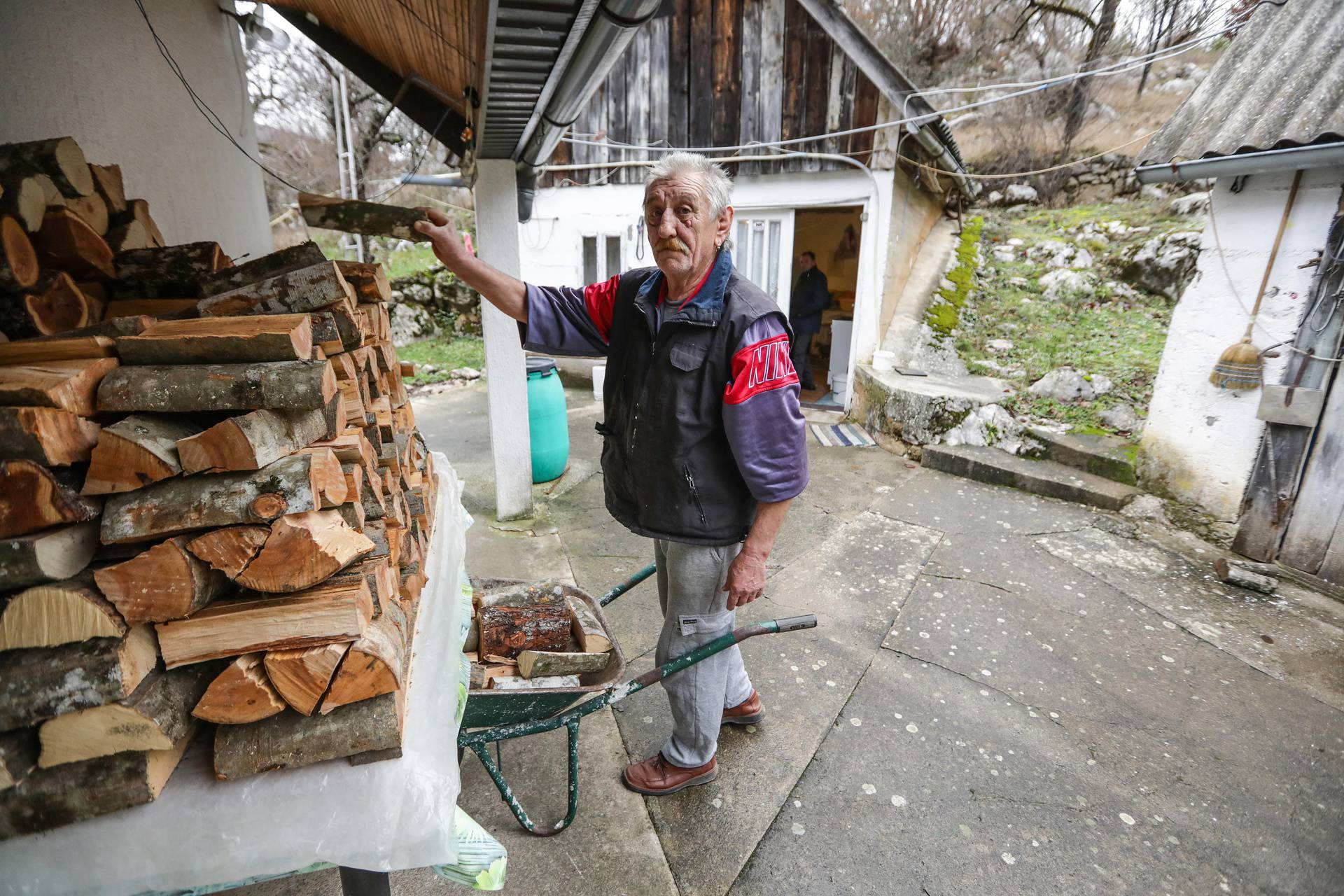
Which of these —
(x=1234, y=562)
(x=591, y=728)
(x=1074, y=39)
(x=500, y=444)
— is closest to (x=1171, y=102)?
(x=1074, y=39)

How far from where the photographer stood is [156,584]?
3.58 feet

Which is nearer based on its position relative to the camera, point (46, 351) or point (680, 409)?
point (46, 351)

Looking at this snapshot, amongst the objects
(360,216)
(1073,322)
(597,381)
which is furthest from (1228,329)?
(597,381)

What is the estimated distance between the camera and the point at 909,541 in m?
4.34

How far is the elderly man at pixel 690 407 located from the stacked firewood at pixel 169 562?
872mm

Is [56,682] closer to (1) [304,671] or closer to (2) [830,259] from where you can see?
(1) [304,671]

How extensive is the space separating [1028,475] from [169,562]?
5.47 metres

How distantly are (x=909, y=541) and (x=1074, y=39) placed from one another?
1369 centimetres

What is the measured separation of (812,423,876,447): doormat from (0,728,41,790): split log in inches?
234

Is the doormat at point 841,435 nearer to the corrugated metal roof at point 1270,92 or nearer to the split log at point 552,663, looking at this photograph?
the corrugated metal roof at point 1270,92

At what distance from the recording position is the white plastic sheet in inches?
42.6

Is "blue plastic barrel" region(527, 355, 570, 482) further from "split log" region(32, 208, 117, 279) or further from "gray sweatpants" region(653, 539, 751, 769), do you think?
"split log" region(32, 208, 117, 279)

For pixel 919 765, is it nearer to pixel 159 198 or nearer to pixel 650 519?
pixel 650 519

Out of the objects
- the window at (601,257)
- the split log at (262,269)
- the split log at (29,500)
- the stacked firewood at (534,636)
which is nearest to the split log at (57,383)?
the split log at (29,500)
